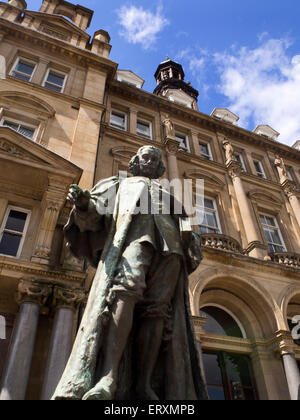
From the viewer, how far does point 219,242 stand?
1167 cm

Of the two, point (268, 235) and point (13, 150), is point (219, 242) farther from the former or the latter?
point (13, 150)

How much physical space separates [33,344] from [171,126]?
12715 mm

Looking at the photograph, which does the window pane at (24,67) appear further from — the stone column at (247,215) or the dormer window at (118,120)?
the stone column at (247,215)

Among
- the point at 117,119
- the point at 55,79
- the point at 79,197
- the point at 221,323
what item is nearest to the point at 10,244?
the point at 79,197

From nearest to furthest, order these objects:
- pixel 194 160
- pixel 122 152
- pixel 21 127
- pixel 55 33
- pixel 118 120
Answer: pixel 21 127 < pixel 122 152 < pixel 194 160 < pixel 118 120 < pixel 55 33

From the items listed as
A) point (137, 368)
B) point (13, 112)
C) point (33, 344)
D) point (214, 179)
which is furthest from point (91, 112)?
point (137, 368)

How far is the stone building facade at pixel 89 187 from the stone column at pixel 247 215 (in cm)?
6

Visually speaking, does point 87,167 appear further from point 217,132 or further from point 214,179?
point 217,132

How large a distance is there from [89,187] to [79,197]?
6.80 meters

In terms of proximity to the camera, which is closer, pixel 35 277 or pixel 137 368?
pixel 137 368

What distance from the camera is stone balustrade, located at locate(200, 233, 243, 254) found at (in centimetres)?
1149

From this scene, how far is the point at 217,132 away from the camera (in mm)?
18703

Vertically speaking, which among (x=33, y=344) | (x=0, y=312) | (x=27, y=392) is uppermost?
(x=0, y=312)

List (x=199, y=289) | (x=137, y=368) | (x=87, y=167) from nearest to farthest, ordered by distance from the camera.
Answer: (x=137, y=368), (x=199, y=289), (x=87, y=167)
